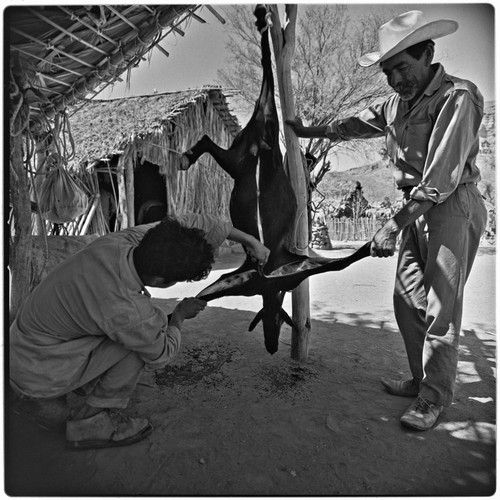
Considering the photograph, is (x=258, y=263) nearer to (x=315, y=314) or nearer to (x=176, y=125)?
(x=315, y=314)

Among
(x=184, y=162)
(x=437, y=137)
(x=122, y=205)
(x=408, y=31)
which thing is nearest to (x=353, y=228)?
(x=122, y=205)

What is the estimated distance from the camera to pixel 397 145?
2242mm

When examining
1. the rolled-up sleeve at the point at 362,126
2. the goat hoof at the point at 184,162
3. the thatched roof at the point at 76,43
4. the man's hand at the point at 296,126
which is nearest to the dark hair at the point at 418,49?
the rolled-up sleeve at the point at 362,126

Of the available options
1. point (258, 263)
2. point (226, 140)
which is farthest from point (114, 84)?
point (226, 140)

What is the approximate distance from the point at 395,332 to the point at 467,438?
70.7 inches

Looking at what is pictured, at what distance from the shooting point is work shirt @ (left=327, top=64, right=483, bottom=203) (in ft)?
6.27

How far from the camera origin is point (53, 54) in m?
2.19

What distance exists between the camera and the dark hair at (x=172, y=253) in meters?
1.66

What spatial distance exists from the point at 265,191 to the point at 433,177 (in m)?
1.05

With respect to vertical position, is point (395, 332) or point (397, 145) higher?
point (397, 145)

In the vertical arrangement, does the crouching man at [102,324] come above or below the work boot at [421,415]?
above

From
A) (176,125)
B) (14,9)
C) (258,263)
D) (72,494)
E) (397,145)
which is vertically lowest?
(72,494)

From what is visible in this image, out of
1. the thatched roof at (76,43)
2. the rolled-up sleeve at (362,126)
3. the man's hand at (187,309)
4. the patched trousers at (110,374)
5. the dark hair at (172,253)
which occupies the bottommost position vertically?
the patched trousers at (110,374)

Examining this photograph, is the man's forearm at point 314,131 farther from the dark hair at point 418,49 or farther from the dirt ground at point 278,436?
the dirt ground at point 278,436
